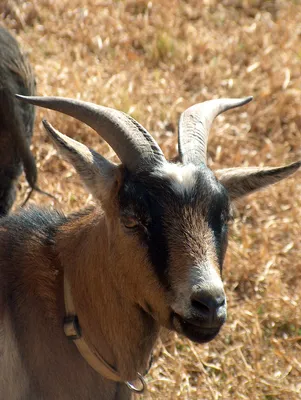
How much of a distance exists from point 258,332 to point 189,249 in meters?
2.51

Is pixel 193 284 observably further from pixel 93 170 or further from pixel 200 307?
pixel 93 170

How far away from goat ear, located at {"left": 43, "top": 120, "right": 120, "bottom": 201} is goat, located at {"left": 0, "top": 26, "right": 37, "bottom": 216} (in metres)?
1.74

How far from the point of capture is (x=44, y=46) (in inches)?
348

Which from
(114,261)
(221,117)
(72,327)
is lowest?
(221,117)

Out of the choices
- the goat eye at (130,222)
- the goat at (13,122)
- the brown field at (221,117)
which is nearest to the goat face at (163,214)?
the goat eye at (130,222)

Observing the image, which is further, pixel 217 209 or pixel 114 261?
pixel 114 261

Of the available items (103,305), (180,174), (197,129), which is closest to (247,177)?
(197,129)

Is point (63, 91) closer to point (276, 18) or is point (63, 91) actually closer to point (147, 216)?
point (276, 18)

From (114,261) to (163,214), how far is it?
443 millimetres

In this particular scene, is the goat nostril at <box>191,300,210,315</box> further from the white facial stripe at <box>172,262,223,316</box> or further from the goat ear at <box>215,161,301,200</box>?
the goat ear at <box>215,161,301,200</box>

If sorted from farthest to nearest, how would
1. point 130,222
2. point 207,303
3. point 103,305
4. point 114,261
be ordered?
point 103,305
point 114,261
point 130,222
point 207,303

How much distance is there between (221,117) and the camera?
833cm

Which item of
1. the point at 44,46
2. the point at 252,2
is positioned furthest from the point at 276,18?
the point at 44,46

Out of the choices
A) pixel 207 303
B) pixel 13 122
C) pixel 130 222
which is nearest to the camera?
pixel 207 303
